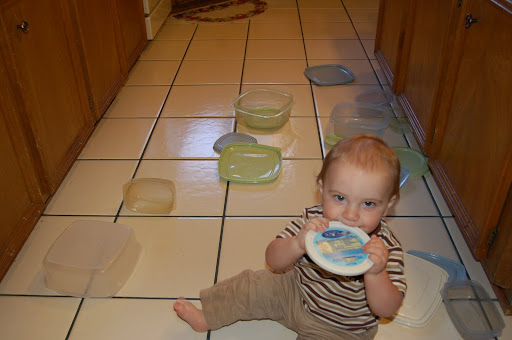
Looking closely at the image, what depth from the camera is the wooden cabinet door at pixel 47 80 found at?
1.39 metres

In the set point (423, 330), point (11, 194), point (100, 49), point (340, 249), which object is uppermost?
point (340, 249)

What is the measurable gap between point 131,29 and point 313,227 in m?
1.98

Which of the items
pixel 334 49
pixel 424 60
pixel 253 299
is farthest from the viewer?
pixel 334 49

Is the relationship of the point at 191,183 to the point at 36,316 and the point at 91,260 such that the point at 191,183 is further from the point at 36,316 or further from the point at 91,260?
the point at 36,316

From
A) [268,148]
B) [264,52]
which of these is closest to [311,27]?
[264,52]

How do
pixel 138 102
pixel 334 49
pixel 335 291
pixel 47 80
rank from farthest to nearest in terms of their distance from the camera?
pixel 334 49 < pixel 138 102 < pixel 47 80 < pixel 335 291

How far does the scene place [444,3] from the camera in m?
1.60

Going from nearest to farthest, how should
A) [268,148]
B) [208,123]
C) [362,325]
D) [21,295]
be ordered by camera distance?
[362,325] < [21,295] < [268,148] < [208,123]

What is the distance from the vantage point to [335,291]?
3.32ft

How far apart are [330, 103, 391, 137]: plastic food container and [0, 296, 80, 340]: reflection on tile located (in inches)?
45.8

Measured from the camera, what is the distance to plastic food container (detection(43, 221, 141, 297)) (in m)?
1.30

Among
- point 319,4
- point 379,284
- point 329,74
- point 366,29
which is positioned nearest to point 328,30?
point 366,29

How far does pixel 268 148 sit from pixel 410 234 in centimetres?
61

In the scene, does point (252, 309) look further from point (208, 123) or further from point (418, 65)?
point (418, 65)
